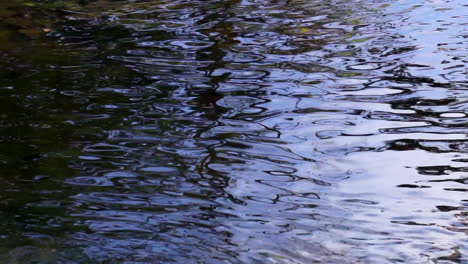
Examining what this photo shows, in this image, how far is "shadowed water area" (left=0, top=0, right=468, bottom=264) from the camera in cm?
342

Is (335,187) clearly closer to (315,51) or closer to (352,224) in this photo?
(352,224)

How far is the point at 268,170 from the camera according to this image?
417cm

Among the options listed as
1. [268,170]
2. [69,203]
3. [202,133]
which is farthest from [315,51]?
[69,203]

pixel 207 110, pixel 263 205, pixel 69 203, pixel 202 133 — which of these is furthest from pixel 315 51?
pixel 69 203

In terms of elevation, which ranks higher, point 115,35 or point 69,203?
→ point 115,35

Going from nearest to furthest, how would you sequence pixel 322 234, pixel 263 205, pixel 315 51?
pixel 322 234
pixel 263 205
pixel 315 51

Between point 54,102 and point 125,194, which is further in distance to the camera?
point 54,102

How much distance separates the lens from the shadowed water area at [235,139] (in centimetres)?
342

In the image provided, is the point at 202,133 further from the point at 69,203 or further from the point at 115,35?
the point at 115,35

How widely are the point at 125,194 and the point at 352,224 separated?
1.41 m

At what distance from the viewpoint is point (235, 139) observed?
15.2ft

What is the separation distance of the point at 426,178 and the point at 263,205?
111 centimetres

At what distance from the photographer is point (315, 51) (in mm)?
6633

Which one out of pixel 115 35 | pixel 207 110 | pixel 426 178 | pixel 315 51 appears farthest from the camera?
pixel 115 35
